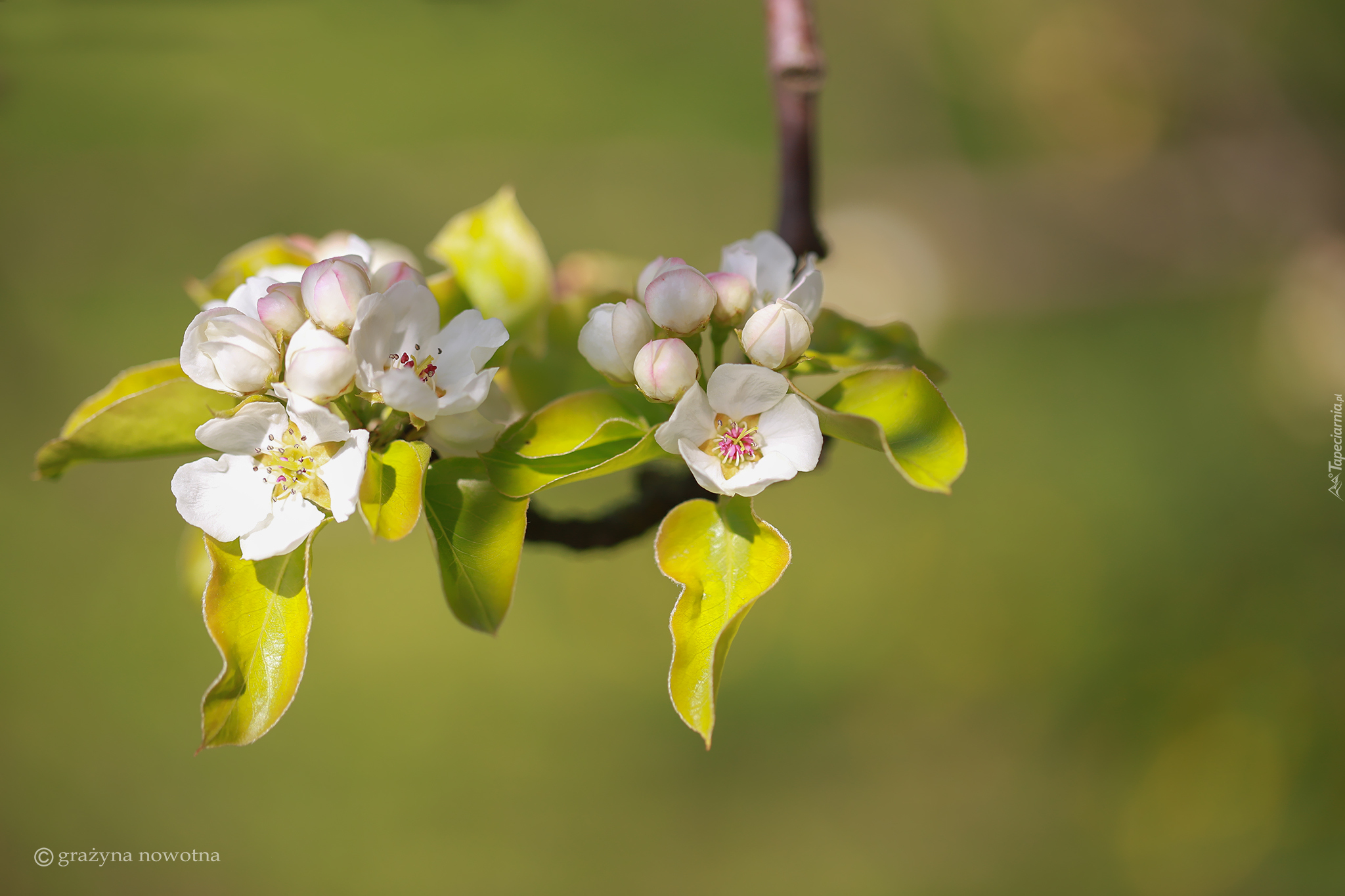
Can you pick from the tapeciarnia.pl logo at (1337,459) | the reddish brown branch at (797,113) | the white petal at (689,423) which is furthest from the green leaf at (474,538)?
the tapeciarnia.pl logo at (1337,459)

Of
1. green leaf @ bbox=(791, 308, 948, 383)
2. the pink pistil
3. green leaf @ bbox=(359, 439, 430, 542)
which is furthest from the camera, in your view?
green leaf @ bbox=(791, 308, 948, 383)

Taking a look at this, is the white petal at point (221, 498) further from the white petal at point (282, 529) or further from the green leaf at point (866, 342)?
the green leaf at point (866, 342)

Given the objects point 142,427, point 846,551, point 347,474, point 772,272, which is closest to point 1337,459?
point 846,551

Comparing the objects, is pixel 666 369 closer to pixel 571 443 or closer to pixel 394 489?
pixel 571 443

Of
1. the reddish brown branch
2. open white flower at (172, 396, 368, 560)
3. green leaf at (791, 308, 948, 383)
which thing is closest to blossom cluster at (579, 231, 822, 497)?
green leaf at (791, 308, 948, 383)

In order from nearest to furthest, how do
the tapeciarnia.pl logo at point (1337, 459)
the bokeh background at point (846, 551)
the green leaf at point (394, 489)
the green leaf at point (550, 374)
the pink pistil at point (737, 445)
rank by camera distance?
1. the green leaf at point (394, 489)
2. the pink pistil at point (737, 445)
3. the green leaf at point (550, 374)
4. the tapeciarnia.pl logo at point (1337, 459)
5. the bokeh background at point (846, 551)

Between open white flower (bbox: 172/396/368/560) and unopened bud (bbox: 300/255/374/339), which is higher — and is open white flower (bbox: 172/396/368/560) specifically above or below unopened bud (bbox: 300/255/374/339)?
below

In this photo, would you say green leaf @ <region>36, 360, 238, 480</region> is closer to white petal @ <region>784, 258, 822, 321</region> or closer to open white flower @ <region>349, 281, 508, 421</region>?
open white flower @ <region>349, 281, 508, 421</region>

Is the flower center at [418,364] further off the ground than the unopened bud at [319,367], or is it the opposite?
the unopened bud at [319,367]
